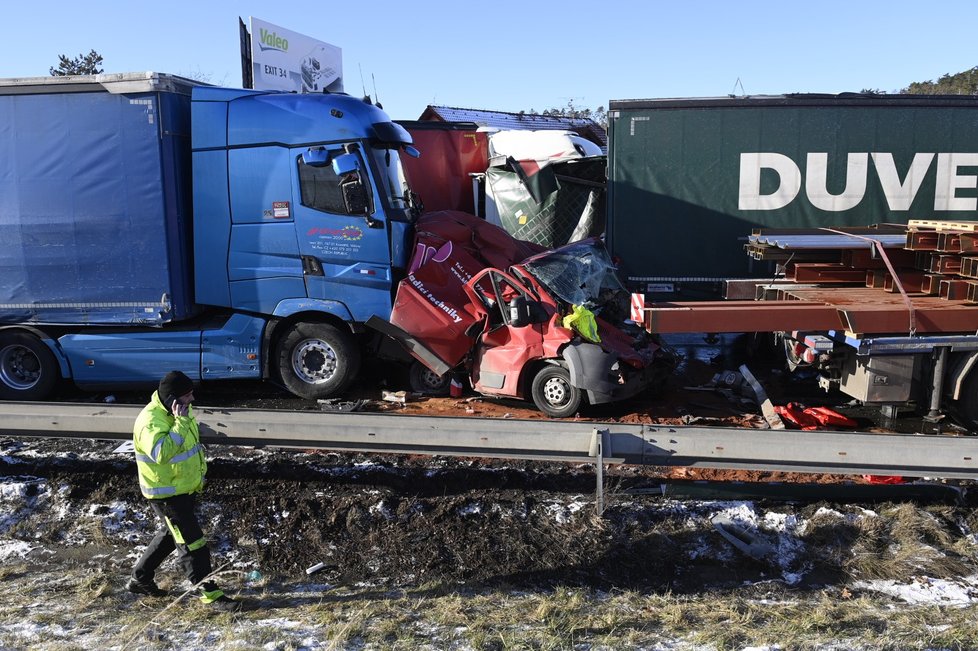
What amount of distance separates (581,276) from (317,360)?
3021mm

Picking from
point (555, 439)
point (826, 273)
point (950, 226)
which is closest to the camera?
point (555, 439)

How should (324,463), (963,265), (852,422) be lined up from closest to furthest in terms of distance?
(324,463) < (963,265) < (852,422)

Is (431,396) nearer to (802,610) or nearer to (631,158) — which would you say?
(631,158)

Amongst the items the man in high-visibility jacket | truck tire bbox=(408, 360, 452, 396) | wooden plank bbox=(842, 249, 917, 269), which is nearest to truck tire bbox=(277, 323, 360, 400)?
truck tire bbox=(408, 360, 452, 396)

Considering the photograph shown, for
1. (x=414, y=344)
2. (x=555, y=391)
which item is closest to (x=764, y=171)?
(x=555, y=391)

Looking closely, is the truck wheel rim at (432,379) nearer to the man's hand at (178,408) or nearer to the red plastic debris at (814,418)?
the red plastic debris at (814,418)

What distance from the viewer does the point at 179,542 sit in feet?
14.0

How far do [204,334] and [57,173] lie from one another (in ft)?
7.21

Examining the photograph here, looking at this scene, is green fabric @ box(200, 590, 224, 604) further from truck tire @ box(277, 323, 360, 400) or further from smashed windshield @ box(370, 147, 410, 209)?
smashed windshield @ box(370, 147, 410, 209)

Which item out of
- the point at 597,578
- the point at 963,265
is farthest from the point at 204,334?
the point at 963,265

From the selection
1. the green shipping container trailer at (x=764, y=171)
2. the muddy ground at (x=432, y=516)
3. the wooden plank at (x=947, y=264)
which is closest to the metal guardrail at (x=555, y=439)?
the muddy ground at (x=432, y=516)

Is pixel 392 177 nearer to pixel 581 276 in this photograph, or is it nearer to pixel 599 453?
pixel 581 276

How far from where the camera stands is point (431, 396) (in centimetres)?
844

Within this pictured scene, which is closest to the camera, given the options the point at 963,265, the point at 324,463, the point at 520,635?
the point at 520,635
